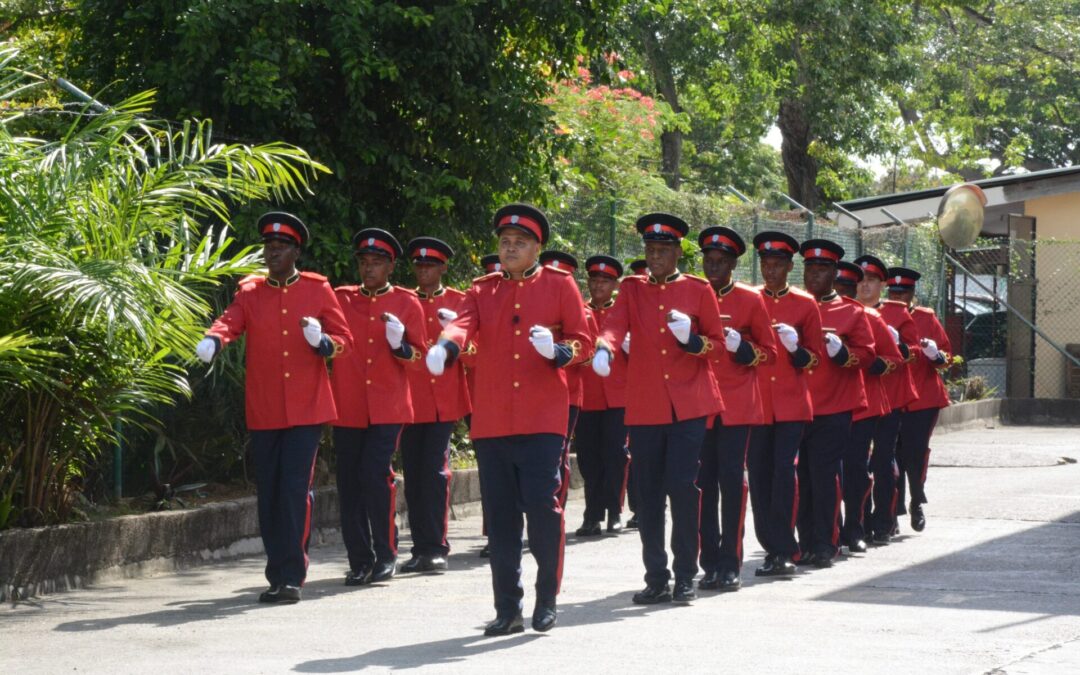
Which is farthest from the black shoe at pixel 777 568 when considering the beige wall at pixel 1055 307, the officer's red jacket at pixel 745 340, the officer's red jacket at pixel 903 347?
the beige wall at pixel 1055 307

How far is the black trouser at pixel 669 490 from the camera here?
8969 millimetres

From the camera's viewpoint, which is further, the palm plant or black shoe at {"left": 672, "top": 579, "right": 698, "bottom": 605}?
black shoe at {"left": 672, "top": 579, "right": 698, "bottom": 605}

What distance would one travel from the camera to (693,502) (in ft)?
29.6

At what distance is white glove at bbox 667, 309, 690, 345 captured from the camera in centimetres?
857

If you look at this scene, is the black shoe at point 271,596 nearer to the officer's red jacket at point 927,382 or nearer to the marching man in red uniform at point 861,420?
the marching man in red uniform at point 861,420

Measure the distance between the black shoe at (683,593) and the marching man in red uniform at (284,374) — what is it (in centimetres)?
201

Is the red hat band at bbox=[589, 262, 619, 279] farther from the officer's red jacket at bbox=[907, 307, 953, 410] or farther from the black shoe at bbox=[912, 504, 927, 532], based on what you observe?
the black shoe at bbox=[912, 504, 927, 532]

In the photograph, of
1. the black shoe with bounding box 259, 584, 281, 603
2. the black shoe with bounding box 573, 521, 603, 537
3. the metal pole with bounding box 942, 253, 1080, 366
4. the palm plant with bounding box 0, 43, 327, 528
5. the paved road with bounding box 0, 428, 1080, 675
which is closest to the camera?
the paved road with bounding box 0, 428, 1080, 675

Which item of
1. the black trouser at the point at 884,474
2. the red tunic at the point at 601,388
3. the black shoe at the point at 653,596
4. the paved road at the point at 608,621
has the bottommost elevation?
the paved road at the point at 608,621

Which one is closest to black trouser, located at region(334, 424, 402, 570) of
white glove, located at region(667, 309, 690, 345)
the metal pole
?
white glove, located at region(667, 309, 690, 345)

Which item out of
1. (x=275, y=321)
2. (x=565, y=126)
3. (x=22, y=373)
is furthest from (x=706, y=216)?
(x=22, y=373)

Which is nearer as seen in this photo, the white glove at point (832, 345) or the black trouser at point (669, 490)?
the black trouser at point (669, 490)

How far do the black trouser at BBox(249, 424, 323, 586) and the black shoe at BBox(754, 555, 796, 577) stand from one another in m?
2.75

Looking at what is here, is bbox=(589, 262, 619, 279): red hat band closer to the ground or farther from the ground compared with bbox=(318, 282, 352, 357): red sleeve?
farther from the ground
